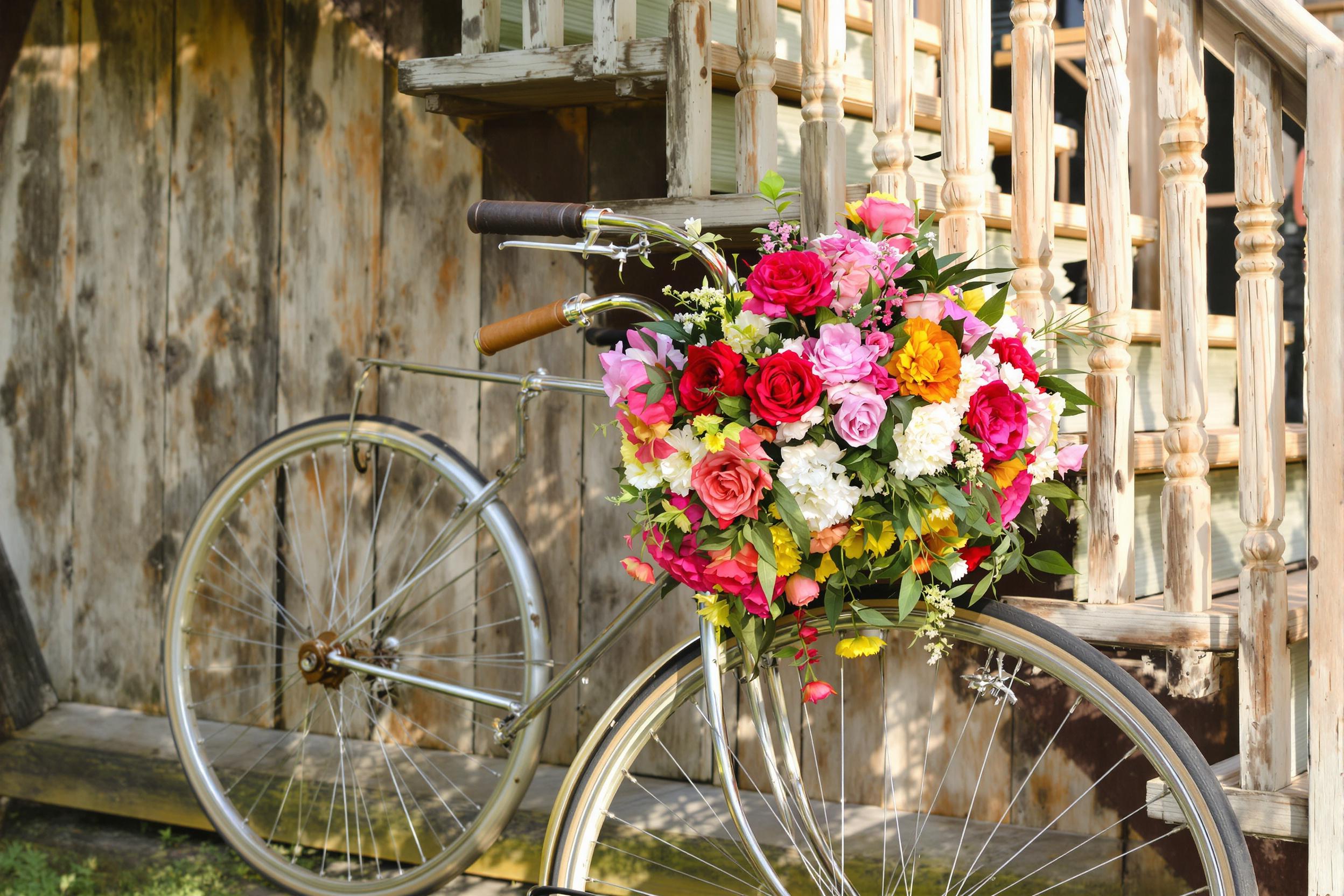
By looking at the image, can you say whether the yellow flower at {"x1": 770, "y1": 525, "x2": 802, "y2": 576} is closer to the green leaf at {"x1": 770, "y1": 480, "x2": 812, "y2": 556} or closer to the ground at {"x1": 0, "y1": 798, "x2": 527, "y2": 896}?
the green leaf at {"x1": 770, "y1": 480, "x2": 812, "y2": 556}

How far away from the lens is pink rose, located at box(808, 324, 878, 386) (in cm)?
119

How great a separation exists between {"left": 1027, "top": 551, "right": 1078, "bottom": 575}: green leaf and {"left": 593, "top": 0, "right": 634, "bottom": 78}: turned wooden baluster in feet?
3.01

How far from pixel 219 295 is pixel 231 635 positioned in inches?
28.8

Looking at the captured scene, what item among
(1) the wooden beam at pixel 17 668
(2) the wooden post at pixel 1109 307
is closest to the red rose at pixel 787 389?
(2) the wooden post at pixel 1109 307

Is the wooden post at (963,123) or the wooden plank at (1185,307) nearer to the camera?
the wooden plank at (1185,307)

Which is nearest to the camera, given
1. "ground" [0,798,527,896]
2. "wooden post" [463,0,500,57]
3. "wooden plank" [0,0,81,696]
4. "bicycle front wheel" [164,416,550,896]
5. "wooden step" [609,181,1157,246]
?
"wooden step" [609,181,1157,246]

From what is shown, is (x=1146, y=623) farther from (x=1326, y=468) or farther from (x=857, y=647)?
(x=857, y=647)

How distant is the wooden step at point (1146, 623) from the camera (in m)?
1.42

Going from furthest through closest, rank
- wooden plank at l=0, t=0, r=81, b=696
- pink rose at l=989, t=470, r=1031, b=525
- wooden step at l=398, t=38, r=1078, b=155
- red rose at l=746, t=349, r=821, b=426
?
wooden plank at l=0, t=0, r=81, b=696, wooden step at l=398, t=38, r=1078, b=155, pink rose at l=989, t=470, r=1031, b=525, red rose at l=746, t=349, r=821, b=426

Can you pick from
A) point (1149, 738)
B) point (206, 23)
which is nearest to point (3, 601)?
point (206, 23)

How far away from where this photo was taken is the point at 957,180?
60.6 inches

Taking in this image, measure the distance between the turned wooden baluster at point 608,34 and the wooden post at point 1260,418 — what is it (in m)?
0.83

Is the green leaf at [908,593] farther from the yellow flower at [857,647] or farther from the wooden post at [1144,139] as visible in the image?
the wooden post at [1144,139]

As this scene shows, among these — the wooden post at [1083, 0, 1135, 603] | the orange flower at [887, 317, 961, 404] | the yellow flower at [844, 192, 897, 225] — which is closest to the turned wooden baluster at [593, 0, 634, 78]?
the yellow flower at [844, 192, 897, 225]
